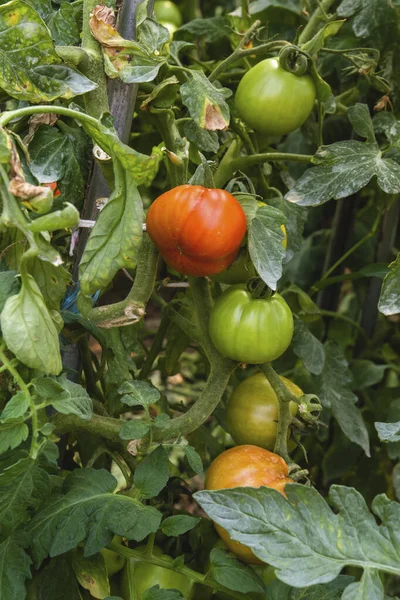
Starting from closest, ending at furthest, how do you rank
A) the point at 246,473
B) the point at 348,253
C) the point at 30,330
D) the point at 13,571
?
the point at 30,330 → the point at 13,571 → the point at 246,473 → the point at 348,253

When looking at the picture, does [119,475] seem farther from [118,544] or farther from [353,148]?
[353,148]

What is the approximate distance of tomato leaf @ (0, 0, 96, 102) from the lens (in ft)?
2.13

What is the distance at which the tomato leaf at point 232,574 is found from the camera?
0.64m

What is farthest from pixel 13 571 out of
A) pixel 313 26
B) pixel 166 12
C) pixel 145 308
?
pixel 166 12

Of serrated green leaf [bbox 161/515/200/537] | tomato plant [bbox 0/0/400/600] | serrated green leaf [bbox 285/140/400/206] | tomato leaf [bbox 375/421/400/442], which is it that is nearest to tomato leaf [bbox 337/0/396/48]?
tomato plant [bbox 0/0/400/600]

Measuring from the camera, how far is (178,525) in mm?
666

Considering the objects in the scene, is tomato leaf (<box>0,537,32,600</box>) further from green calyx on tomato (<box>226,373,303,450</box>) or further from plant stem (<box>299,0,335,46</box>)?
plant stem (<box>299,0,335,46</box>)

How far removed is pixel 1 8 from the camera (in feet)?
2.08

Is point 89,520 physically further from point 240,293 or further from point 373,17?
point 373,17

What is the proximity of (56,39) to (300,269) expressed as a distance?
747 millimetres

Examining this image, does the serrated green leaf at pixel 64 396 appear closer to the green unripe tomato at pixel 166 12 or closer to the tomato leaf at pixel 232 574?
the tomato leaf at pixel 232 574

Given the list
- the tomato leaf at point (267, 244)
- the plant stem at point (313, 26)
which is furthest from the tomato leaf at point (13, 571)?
the plant stem at point (313, 26)

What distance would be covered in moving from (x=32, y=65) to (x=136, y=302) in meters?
0.25

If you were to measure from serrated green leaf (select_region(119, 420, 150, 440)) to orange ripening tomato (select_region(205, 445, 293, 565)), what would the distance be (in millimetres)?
127
